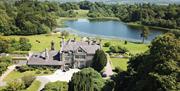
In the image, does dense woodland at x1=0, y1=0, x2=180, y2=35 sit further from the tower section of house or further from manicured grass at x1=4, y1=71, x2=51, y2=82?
manicured grass at x1=4, y1=71, x2=51, y2=82

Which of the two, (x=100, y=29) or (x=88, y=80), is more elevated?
(x=88, y=80)

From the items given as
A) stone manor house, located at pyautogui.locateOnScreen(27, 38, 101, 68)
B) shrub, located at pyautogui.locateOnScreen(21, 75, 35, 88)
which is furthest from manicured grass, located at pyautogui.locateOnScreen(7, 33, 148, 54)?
shrub, located at pyautogui.locateOnScreen(21, 75, 35, 88)

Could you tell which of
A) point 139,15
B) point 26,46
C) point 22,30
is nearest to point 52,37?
point 22,30

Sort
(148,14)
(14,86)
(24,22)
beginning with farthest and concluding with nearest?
(148,14) → (24,22) → (14,86)

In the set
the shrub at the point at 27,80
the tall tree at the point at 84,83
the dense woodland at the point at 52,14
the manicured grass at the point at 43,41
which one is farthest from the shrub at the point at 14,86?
the dense woodland at the point at 52,14

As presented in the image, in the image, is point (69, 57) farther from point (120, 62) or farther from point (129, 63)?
point (129, 63)

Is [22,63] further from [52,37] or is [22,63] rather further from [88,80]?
[52,37]

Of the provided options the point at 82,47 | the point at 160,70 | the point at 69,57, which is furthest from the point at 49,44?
the point at 160,70

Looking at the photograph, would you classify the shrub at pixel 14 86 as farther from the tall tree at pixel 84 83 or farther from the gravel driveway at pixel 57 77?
the tall tree at pixel 84 83
